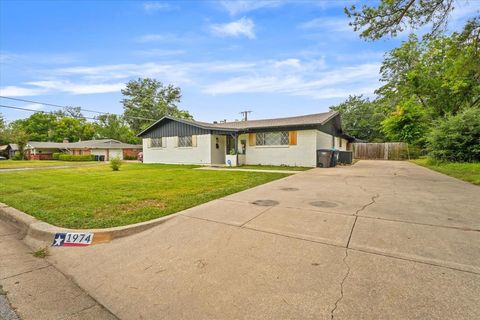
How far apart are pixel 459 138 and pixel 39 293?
19.3m

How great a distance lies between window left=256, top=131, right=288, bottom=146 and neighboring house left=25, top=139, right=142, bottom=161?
86.6ft

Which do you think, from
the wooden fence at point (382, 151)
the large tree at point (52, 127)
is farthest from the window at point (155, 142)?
the large tree at point (52, 127)

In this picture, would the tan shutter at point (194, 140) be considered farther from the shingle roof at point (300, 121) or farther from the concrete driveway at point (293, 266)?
the concrete driveway at point (293, 266)

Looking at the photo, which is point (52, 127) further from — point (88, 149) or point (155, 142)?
point (155, 142)

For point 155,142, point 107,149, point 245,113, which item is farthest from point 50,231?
point 107,149

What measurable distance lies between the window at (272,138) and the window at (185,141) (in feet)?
18.0

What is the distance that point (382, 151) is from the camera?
83.7 feet

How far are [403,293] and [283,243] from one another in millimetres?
1335

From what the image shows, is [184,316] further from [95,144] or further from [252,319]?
[95,144]

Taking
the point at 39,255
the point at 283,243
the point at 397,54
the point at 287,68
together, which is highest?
the point at 397,54

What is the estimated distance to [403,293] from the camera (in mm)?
1911

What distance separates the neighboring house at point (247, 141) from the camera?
48.5 feet

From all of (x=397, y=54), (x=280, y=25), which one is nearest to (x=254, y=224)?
(x=280, y=25)

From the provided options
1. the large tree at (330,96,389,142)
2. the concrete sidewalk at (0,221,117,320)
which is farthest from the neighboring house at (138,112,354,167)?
the large tree at (330,96,389,142)
